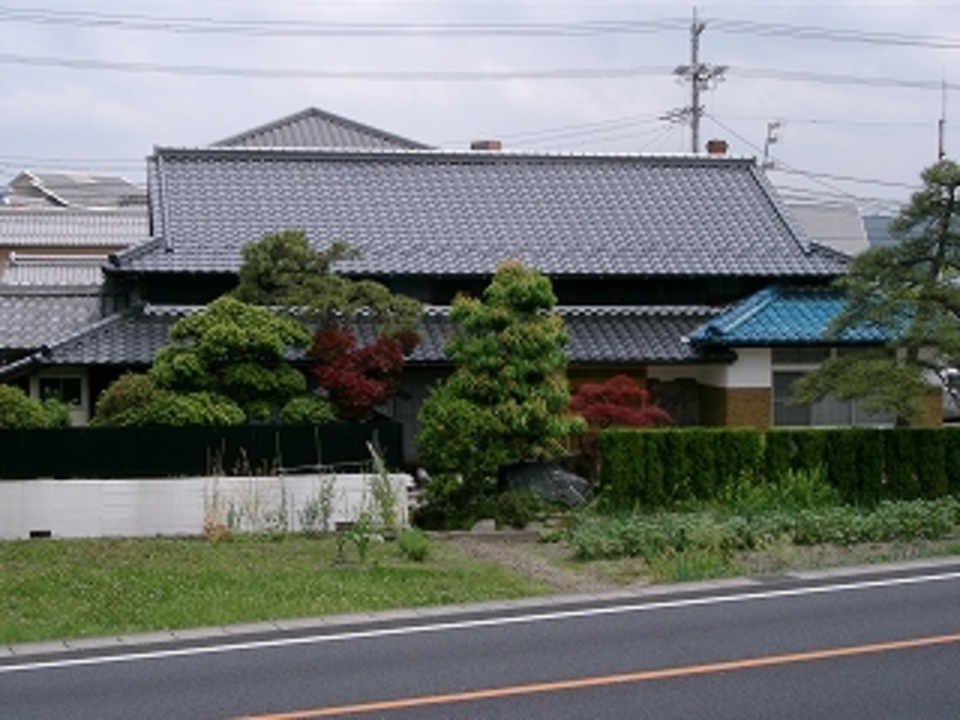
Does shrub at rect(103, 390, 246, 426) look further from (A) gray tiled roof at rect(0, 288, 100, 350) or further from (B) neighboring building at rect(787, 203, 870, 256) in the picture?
(B) neighboring building at rect(787, 203, 870, 256)

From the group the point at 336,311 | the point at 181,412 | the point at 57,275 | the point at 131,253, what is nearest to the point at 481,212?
the point at 336,311

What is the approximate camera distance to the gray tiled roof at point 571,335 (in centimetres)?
2616

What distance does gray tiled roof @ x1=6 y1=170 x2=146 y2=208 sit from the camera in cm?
6512

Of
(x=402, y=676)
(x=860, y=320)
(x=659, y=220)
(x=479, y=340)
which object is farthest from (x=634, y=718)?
(x=659, y=220)

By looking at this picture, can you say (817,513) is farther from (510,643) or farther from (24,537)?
(24,537)

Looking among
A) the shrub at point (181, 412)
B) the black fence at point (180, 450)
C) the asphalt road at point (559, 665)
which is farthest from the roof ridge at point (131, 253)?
the asphalt road at point (559, 665)

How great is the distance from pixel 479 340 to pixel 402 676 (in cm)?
1171

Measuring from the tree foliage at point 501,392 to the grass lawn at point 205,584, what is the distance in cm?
245

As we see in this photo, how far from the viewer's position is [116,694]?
10.8 meters

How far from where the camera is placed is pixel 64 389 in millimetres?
27375

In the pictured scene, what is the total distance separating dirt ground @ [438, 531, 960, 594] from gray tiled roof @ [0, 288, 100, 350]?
12772 mm

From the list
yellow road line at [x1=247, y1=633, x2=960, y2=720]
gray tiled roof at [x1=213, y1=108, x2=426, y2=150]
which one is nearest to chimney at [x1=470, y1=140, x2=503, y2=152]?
gray tiled roof at [x1=213, y1=108, x2=426, y2=150]

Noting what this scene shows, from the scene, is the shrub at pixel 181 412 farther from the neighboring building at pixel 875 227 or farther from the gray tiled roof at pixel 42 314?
the neighboring building at pixel 875 227

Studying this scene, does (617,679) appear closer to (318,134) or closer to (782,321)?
(782,321)
